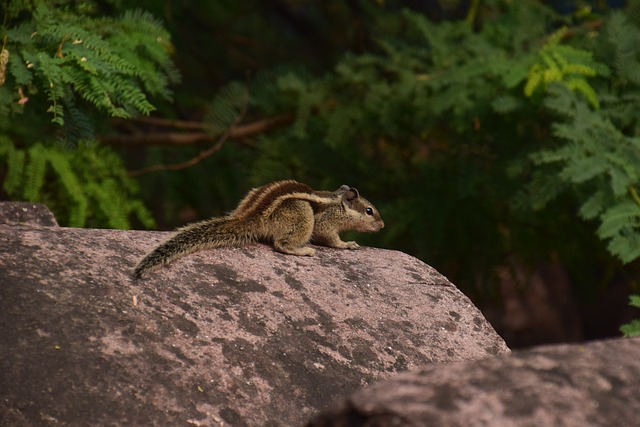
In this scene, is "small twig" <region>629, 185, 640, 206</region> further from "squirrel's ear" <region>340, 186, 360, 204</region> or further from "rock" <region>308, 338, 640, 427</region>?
"rock" <region>308, 338, 640, 427</region>

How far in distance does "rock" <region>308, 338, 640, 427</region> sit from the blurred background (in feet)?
8.45

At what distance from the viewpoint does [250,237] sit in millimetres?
5059

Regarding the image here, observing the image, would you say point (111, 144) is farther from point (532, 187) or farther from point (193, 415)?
point (193, 415)

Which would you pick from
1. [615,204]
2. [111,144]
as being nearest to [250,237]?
[615,204]

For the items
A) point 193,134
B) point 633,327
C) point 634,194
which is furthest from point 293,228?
point 193,134

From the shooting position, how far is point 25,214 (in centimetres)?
543

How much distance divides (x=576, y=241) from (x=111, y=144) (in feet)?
13.8

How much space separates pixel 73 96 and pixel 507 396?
12.6ft

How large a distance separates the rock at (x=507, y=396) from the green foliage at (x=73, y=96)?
330 cm

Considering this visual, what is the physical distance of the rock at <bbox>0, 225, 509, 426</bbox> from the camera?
11.7 ft

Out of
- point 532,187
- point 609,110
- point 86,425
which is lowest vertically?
point 86,425

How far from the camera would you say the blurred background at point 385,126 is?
576cm

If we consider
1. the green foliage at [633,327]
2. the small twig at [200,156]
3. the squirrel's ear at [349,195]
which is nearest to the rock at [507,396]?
the green foliage at [633,327]

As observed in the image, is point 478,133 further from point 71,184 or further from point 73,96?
point 73,96
